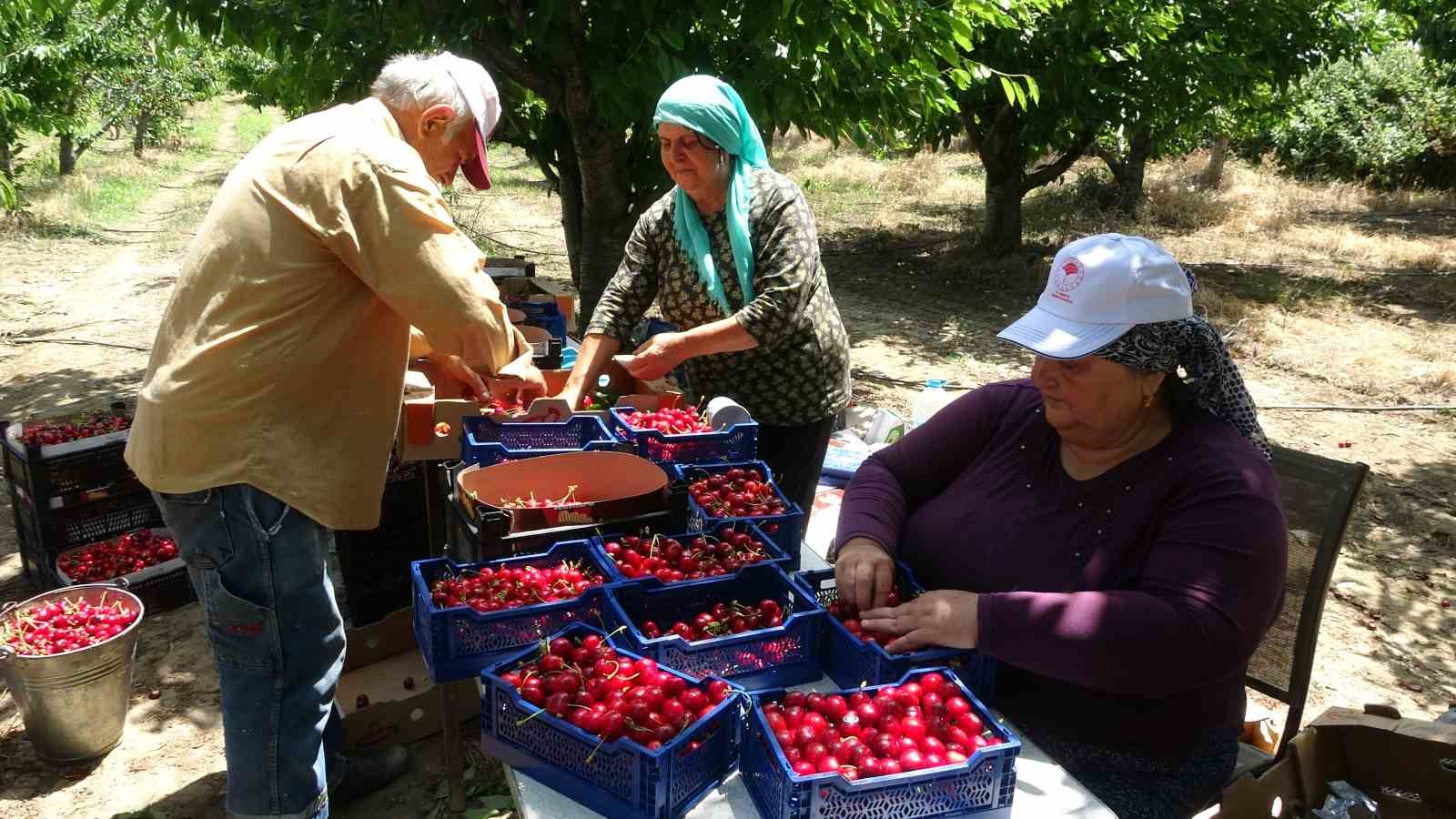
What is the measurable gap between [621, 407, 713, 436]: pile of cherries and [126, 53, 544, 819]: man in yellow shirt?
2.32ft

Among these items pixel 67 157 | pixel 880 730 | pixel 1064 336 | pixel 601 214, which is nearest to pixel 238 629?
pixel 880 730

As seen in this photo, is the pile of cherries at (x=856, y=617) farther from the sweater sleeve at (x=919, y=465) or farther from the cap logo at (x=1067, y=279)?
the cap logo at (x=1067, y=279)

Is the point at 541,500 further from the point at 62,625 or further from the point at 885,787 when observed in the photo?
the point at 62,625

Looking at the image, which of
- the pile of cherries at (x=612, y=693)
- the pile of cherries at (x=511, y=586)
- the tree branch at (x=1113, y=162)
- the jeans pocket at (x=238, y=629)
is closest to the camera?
the pile of cherries at (x=612, y=693)

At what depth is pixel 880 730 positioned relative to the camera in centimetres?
171

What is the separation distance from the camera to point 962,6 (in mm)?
5586

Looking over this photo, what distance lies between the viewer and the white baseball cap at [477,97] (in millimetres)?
2441

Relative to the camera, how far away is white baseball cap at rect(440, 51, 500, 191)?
244 cm

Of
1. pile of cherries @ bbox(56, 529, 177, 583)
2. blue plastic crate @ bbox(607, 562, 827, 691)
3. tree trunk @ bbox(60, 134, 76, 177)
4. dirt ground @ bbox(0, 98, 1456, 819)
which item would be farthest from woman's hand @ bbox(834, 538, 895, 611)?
tree trunk @ bbox(60, 134, 76, 177)

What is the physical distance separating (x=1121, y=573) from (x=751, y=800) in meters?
0.92

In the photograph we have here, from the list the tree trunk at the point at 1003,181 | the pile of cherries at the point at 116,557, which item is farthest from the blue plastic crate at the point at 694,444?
the tree trunk at the point at 1003,181

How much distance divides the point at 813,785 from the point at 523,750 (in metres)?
0.57

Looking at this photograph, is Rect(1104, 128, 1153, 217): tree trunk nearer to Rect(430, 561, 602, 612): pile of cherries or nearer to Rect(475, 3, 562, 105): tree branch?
Rect(475, 3, 562, 105): tree branch

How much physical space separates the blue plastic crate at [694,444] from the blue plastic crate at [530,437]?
0.08 meters
